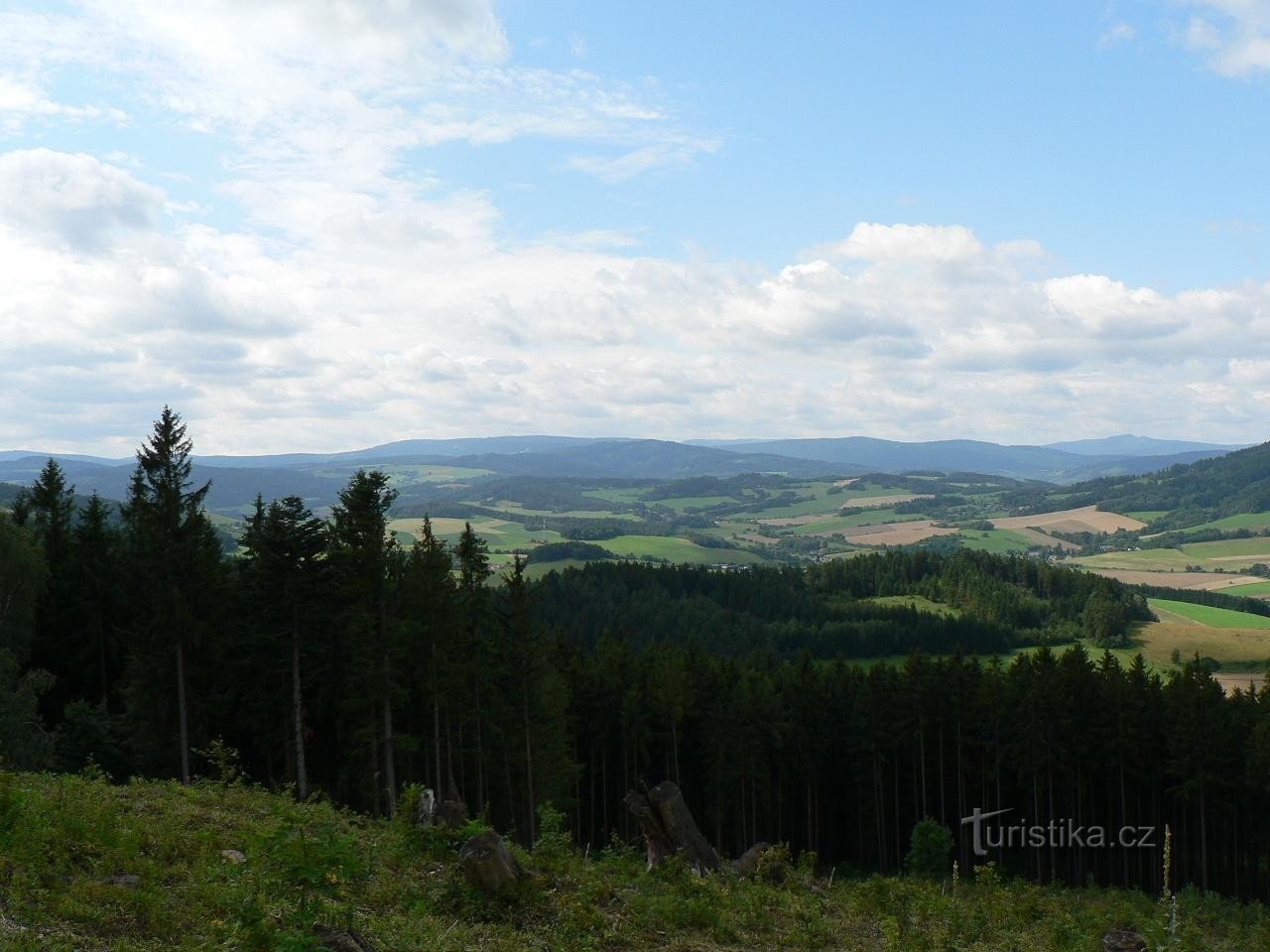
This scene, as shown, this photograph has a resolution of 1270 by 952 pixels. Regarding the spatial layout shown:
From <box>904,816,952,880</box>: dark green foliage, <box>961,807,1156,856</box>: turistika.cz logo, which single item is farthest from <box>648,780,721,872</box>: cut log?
<box>961,807,1156,856</box>: turistika.cz logo

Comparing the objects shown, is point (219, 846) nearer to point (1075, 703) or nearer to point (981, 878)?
point (981, 878)

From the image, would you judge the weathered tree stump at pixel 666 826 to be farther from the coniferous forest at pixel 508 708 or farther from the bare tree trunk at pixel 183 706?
the bare tree trunk at pixel 183 706

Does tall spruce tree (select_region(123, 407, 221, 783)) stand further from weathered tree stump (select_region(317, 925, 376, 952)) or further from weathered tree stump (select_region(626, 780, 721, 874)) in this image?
weathered tree stump (select_region(317, 925, 376, 952))

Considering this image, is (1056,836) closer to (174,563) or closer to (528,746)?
(528,746)

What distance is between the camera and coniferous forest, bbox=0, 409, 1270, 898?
33.4m

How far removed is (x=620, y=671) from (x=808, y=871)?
39.0m

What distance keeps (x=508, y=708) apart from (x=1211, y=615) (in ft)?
567

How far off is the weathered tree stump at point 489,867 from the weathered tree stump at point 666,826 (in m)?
9.41

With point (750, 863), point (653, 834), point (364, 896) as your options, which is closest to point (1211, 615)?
point (750, 863)

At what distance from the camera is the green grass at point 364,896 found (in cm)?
1117

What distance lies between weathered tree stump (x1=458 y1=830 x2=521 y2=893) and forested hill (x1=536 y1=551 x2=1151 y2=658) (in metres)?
101

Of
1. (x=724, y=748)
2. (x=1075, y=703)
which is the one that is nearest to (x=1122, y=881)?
(x=1075, y=703)

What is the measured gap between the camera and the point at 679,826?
2442 cm

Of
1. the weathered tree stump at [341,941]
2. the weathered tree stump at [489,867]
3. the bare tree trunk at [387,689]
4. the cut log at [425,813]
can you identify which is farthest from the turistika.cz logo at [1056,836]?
the weathered tree stump at [341,941]
